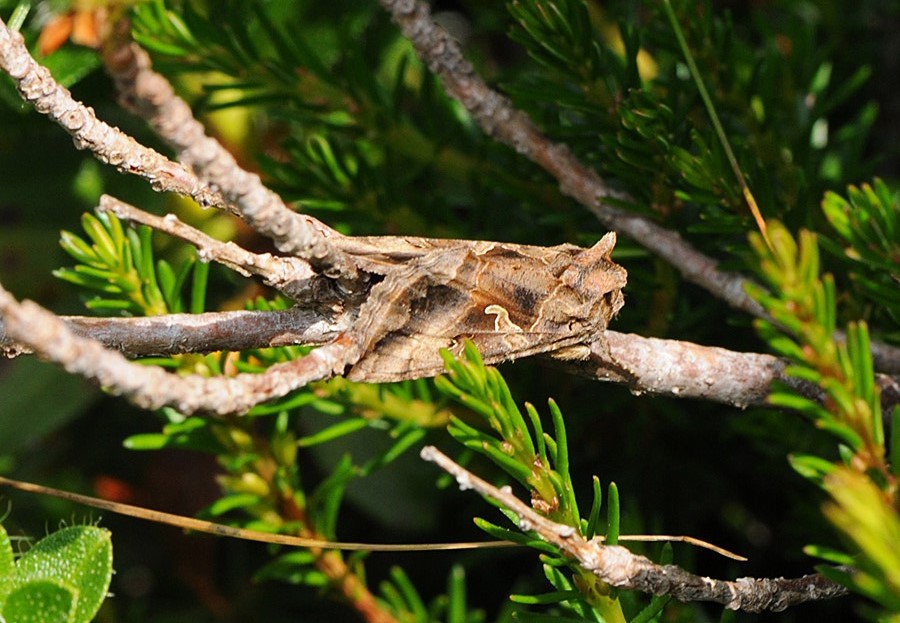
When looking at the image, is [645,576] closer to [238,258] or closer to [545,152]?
[238,258]

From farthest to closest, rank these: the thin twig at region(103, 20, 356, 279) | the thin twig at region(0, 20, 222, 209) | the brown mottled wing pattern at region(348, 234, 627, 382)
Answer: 1. the brown mottled wing pattern at region(348, 234, 627, 382)
2. the thin twig at region(0, 20, 222, 209)
3. the thin twig at region(103, 20, 356, 279)

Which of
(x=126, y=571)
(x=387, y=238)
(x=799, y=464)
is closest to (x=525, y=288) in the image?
(x=387, y=238)

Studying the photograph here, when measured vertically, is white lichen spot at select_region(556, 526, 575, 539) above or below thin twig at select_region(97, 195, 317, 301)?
below

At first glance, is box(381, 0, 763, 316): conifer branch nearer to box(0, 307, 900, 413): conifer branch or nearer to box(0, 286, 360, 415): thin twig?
box(0, 307, 900, 413): conifer branch

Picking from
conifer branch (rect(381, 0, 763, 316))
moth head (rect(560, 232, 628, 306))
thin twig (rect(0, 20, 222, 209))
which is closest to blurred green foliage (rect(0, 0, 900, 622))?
conifer branch (rect(381, 0, 763, 316))

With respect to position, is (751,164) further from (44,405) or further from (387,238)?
(44,405)

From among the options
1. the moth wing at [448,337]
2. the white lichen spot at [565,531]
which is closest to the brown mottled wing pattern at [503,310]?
the moth wing at [448,337]

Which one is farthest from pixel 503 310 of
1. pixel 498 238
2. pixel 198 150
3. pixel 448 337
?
pixel 498 238
